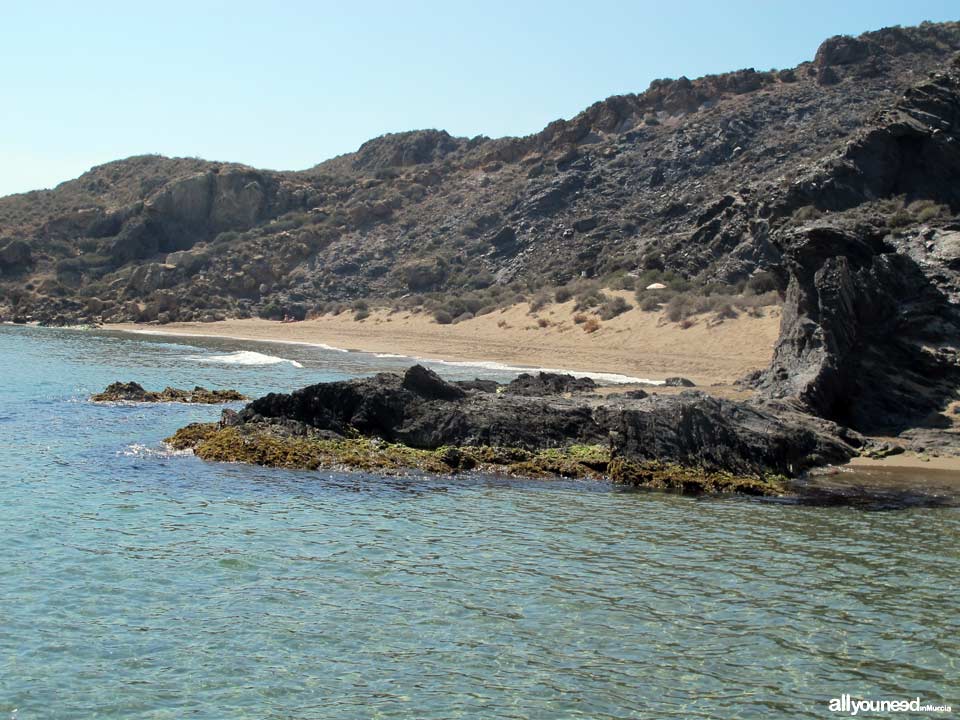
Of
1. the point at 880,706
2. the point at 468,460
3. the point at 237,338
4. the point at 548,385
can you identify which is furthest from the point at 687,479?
the point at 237,338

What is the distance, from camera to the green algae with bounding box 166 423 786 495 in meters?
14.3

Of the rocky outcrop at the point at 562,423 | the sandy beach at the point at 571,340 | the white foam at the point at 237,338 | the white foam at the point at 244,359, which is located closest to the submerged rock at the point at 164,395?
the rocky outcrop at the point at 562,423

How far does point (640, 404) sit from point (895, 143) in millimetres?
24030

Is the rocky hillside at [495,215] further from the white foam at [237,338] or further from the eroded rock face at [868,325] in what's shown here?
the eroded rock face at [868,325]

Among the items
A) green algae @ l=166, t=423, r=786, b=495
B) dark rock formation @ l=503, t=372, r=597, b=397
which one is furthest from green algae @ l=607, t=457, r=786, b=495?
dark rock formation @ l=503, t=372, r=597, b=397

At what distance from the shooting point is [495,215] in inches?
2896

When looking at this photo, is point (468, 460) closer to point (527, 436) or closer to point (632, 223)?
point (527, 436)

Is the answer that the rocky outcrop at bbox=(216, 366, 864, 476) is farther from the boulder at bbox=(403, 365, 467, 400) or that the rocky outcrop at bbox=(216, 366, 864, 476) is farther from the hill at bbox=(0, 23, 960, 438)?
the hill at bbox=(0, 23, 960, 438)

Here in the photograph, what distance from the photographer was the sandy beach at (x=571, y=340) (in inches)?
1214

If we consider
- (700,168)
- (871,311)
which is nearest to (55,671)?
(871,311)

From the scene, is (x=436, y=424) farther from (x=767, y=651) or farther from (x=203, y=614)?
(x=767, y=651)

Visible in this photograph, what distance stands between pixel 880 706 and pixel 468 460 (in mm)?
9308

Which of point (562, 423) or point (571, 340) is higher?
point (571, 340)

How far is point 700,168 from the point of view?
66750 mm
